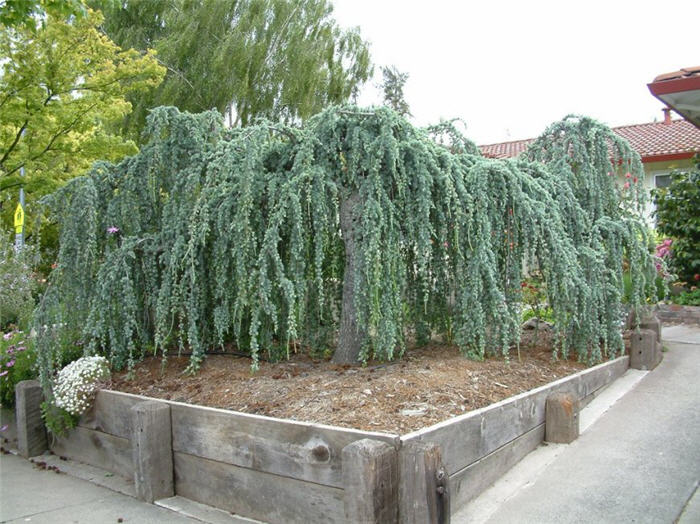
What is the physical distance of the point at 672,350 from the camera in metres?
6.97

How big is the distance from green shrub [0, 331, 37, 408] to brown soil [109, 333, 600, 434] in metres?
0.88

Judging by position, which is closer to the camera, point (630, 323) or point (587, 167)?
point (587, 167)

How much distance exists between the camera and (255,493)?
11.5 ft

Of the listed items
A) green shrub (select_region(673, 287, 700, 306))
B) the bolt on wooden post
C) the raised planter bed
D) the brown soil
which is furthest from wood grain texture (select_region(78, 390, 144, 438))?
green shrub (select_region(673, 287, 700, 306))

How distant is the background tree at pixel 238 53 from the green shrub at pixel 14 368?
46.3 ft

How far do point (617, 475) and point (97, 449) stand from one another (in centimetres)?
384

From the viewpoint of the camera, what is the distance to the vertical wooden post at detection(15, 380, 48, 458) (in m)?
5.01

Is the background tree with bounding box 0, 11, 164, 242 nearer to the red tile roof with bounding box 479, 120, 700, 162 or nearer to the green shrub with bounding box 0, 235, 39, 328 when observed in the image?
the green shrub with bounding box 0, 235, 39, 328

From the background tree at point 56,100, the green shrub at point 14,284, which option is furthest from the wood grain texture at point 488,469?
the background tree at point 56,100

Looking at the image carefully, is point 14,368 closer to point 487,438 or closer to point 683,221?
point 487,438

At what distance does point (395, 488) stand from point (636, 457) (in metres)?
2.14

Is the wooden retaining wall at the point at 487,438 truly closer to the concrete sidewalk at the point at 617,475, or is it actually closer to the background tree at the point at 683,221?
the concrete sidewalk at the point at 617,475

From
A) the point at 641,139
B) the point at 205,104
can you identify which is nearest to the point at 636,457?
the point at 641,139

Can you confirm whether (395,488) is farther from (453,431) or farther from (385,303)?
(385,303)
